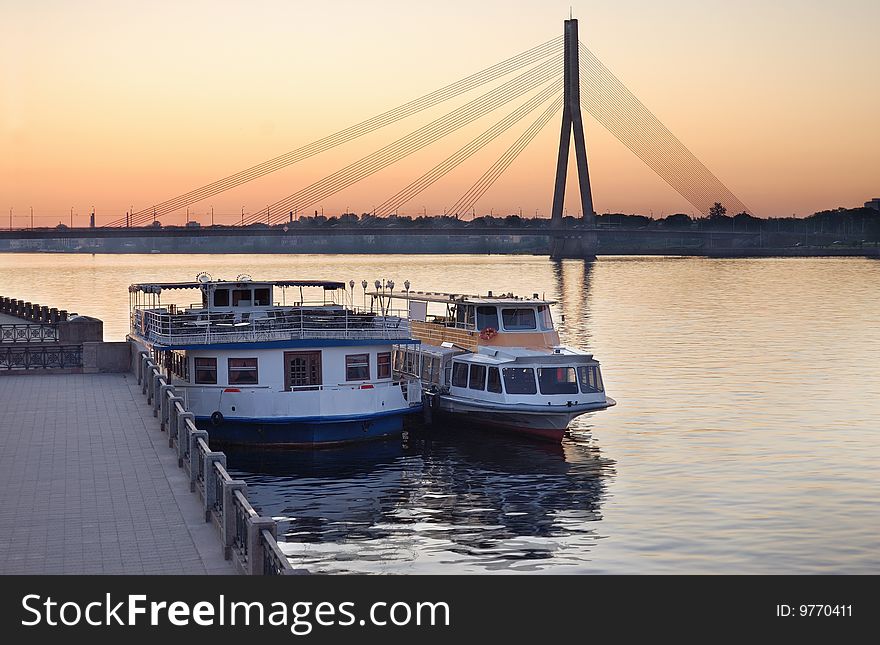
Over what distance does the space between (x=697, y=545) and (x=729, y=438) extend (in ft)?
48.1

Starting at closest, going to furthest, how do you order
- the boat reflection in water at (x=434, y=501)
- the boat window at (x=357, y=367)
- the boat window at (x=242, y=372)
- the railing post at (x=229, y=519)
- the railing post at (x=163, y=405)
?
the railing post at (x=229, y=519), the boat reflection in water at (x=434, y=501), the railing post at (x=163, y=405), the boat window at (x=242, y=372), the boat window at (x=357, y=367)

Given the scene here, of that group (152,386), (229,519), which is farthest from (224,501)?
(152,386)

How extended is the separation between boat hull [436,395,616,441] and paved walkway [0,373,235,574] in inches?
480

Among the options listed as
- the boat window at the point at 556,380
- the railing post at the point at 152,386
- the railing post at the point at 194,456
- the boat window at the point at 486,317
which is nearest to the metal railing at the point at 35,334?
the railing post at the point at 152,386

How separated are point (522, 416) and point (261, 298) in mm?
10779

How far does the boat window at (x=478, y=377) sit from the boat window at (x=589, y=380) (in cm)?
339

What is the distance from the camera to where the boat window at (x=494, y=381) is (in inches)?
1487

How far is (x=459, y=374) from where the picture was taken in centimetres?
4009

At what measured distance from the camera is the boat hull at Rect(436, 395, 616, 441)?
3666 cm

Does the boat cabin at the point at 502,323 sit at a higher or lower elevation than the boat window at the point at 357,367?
higher

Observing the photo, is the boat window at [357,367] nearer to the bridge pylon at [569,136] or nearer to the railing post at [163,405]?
the railing post at [163,405]

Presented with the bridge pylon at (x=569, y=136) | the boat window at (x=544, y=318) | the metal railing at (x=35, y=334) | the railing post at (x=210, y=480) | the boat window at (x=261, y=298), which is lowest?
the railing post at (x=210, y=480)

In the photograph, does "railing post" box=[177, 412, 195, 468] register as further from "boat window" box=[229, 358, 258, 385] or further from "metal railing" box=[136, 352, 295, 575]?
"boat window" box=[229, 358, 258, 385]
